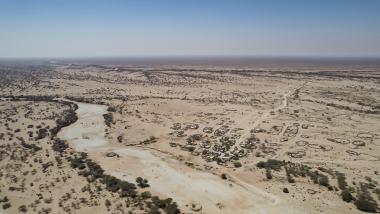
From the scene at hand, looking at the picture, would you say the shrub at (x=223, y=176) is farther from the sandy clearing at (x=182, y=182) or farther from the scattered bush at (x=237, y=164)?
the scattered bush at (x=237, y=164)

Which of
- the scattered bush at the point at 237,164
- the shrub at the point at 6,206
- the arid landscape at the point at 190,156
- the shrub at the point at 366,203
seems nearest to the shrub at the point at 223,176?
the arid landscape at the point at 190,156

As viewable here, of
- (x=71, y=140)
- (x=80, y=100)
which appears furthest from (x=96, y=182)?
(x=80, y=100)

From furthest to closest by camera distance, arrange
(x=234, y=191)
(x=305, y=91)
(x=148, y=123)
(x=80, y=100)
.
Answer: (x=305, y=91) < (x=80, y=100) < (x=148, y=123) < (x=234, y=191)

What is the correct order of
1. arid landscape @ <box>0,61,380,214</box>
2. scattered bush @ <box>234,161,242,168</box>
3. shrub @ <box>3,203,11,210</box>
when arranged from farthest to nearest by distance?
scattered bush @ <box>234,161,242,168</box>
arid landscape @ <box>0,61,380,214</box>
shrub @ <box>3,203,11,210</box>

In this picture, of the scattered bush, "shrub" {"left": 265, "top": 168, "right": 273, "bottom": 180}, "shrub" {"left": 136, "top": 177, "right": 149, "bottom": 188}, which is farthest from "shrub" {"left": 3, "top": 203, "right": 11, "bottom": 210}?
"shrub" {"left": 265, "top": 168, "right": 273, "bottom": 180}

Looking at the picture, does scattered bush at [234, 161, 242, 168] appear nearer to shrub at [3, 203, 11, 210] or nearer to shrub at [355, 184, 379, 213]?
shrub at [355, 184, 379, 213]

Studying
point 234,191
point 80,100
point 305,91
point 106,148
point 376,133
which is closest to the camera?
point 234,191

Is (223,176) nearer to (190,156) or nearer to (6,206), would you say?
(190,156)

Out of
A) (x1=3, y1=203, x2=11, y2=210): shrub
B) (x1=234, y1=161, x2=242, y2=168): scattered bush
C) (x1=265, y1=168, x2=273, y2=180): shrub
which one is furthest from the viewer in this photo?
(x1=234, y1=161, x2=242, y2=168): scattered bush

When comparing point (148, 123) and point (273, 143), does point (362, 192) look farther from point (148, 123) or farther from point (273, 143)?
point (148, 123)
